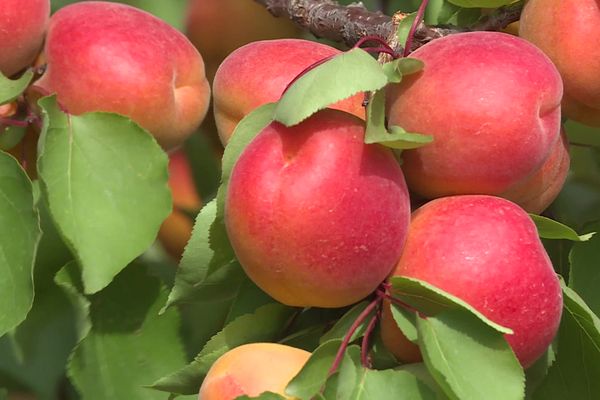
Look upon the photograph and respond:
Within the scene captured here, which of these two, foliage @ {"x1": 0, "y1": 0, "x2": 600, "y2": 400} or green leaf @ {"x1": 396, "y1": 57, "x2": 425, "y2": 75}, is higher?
green leaf @ {"x1": 396, "y1": 57, "x2": 425, "y2": 75}

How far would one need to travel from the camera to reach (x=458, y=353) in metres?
0.67

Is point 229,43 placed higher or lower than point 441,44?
lower

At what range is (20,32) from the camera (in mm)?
899

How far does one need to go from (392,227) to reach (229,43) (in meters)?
0.74

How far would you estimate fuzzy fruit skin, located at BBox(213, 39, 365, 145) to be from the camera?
0.83 m

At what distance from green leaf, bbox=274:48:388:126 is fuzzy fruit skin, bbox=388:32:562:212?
40 millimetres

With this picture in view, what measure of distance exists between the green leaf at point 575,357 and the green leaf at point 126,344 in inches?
12.8

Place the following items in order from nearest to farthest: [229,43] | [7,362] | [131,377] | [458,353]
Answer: [458,353] < [131,377] < [7,362] < [229,43]

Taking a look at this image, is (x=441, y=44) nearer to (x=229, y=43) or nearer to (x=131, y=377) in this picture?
(x=131, y=377)

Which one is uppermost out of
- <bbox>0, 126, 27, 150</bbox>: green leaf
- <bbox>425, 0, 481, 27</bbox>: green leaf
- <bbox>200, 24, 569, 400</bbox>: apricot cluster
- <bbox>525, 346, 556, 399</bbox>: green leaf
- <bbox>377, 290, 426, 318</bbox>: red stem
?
<bbox>200, 24, 569, 400</bbox>: apricot cluster

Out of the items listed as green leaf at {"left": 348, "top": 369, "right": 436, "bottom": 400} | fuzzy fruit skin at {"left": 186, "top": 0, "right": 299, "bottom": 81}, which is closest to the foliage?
green leaf at {"left": 348, "top": 369, "right": 436, "bottom": 400}

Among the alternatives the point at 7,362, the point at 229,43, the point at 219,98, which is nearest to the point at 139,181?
the point at 219,98

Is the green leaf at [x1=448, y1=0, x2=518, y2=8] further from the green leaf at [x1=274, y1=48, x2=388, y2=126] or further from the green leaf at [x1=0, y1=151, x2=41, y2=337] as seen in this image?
the green leaf at [x1=0, y1=151, x2=41, y2=337]

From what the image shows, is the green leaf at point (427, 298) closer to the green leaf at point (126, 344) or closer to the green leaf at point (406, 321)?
the green leaf at point (406, 321)
